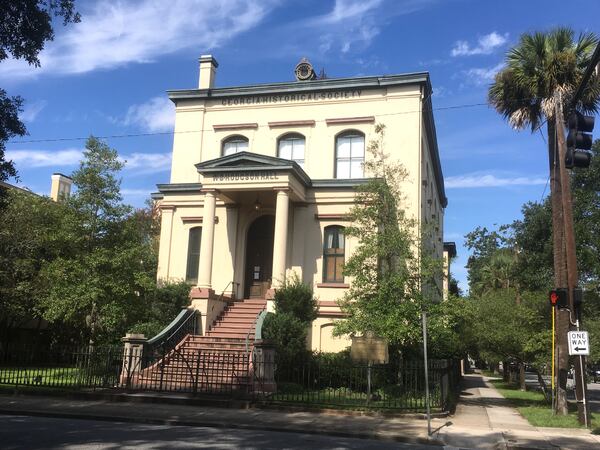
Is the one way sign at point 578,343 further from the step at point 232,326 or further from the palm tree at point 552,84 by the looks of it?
the step at point 232,326

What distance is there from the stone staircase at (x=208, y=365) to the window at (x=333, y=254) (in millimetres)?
3633

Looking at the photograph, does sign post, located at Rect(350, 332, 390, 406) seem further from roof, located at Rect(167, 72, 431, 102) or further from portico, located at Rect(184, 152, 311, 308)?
roof, located at Rect(167, 72, 431, 102)

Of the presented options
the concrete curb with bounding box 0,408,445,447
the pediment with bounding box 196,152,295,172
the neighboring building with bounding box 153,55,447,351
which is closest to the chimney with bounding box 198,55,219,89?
the neighboring building with bounding box 153,55,447,351

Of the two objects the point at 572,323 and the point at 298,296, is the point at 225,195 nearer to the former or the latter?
the point at 298,296

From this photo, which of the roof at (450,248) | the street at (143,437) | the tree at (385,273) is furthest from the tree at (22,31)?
the roof at (450,248)

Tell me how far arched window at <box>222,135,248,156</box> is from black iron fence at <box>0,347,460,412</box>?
32.0 feet

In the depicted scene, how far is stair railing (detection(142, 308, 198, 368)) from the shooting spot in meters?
17.3

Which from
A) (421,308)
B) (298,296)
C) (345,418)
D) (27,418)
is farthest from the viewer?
(298,296)

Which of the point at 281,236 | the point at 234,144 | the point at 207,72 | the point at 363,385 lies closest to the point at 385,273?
the point at 363,385

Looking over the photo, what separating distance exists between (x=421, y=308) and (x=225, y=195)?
9402 millimetres

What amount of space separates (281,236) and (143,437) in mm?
11420

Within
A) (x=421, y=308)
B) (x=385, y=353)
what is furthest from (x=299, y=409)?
(x=421, y=308)

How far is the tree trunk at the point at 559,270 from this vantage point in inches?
615

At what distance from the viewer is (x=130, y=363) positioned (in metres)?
16.3
